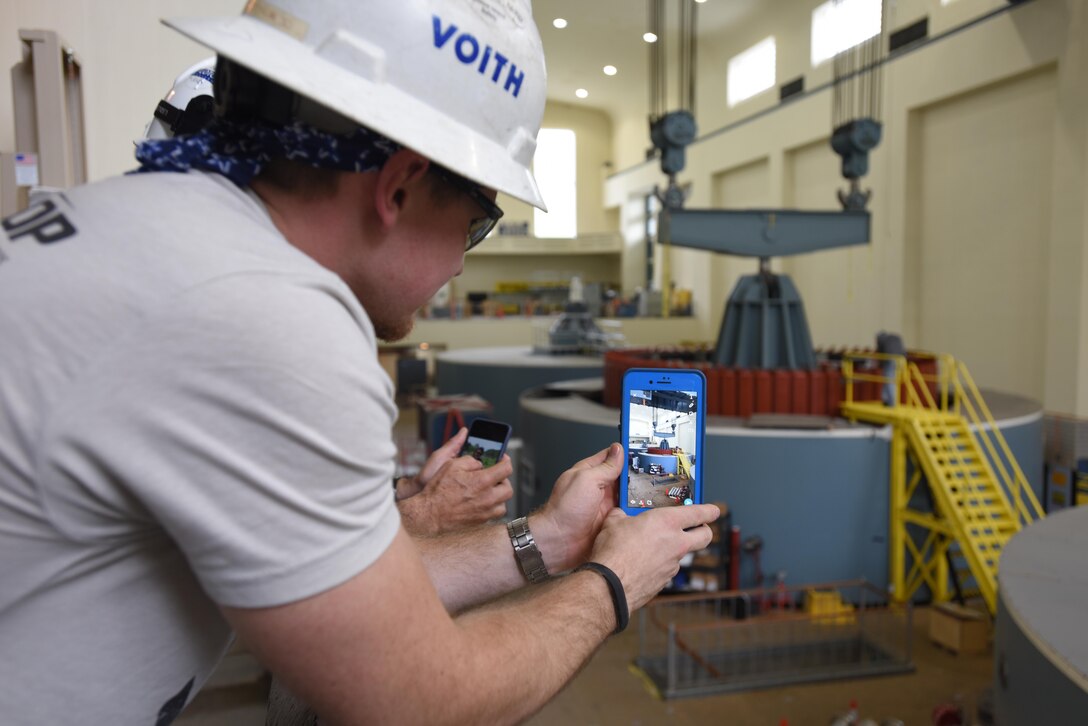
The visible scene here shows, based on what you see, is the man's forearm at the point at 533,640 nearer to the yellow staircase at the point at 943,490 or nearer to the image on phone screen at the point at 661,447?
the image on phone screen at the point at 661,447

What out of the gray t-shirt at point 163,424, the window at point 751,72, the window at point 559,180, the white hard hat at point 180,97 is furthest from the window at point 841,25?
the gray t-shirt at point 163,424

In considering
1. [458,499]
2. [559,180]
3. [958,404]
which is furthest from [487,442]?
[559,180]

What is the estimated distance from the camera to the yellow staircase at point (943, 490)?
21.7ft

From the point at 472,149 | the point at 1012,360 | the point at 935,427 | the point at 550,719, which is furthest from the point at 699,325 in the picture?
the point at 472,149

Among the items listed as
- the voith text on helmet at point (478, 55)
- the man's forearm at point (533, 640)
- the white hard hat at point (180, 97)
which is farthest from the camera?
the white hard hat at point (180, 97)

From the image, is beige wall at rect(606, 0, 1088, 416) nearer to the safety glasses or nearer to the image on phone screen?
the image on phone screen

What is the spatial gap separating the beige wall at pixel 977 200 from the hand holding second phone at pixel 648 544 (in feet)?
30.2

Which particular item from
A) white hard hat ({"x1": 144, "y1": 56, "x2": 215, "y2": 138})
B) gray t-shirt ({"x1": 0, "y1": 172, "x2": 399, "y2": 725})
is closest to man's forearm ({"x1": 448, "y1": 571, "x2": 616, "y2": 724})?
gray t-shirt ({"x1": 0, "y1": 172, "x2": 399, "y2": 725})

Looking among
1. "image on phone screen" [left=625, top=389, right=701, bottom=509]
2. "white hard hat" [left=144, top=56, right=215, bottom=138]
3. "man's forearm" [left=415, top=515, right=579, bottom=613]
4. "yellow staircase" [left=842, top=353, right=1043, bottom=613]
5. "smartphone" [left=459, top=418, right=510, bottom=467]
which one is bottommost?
"yellow staircase" [left=842, top=353, right=1043, bottom=613]

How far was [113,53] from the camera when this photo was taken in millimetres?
4082

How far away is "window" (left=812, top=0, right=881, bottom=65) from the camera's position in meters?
12.8

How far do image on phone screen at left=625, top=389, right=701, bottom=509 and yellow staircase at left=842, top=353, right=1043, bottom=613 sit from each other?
594cm

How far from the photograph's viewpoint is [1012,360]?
1002 centimetres

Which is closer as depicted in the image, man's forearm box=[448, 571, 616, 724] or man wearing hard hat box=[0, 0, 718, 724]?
man wearing hard hat box=[0, 0, 718, 724]
